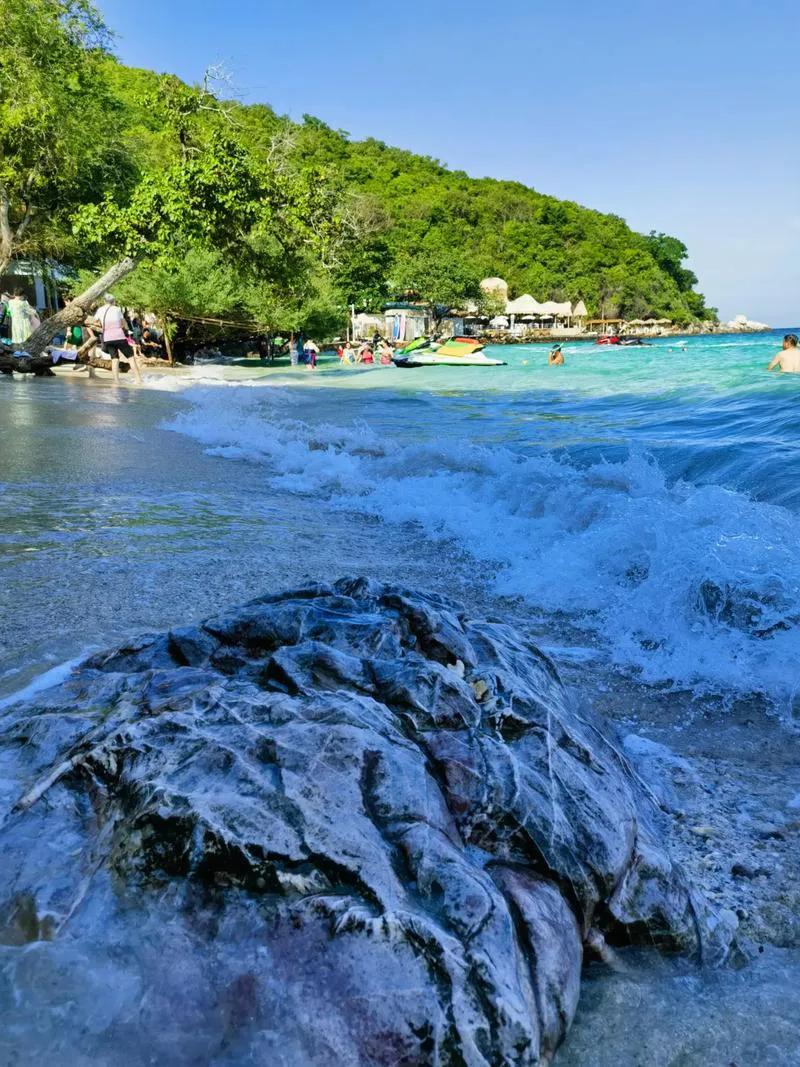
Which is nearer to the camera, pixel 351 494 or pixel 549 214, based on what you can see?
pixel 351 494

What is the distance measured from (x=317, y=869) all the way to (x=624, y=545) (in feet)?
10.8

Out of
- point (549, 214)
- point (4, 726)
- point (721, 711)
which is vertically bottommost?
point (721, 711)

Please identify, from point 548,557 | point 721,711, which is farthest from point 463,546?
point 721,711

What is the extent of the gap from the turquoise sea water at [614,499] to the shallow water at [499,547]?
0.02m

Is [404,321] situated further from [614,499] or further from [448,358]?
[614,499]

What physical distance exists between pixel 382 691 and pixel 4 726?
961 mm

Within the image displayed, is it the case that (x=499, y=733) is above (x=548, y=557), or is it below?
above

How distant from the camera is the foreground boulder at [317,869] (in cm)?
119

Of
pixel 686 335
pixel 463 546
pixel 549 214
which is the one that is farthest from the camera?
pixel 549 214

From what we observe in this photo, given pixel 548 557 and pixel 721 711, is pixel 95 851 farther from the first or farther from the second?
pixel 548 557

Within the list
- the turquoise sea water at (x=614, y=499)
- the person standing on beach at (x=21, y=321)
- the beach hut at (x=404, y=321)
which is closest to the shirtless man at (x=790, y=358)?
the turquoise sea water at (x=614, y=499)

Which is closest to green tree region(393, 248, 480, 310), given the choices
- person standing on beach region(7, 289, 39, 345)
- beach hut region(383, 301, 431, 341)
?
beach hut region(383, 301, 431, 341)

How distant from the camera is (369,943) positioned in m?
1.22

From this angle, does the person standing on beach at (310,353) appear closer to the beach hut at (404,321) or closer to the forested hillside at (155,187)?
the forested hillside at (155,187)
